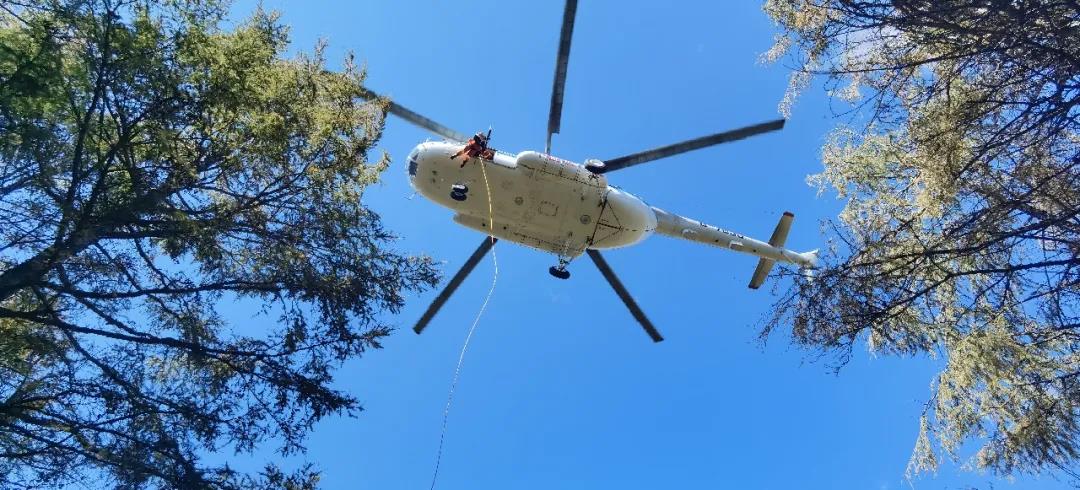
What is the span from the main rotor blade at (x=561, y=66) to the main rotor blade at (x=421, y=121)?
157cm

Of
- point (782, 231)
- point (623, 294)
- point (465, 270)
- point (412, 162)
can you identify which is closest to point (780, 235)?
point (782, 231)

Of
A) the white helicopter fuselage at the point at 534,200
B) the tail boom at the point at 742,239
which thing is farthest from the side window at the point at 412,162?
the tail boom at the point at 742,239

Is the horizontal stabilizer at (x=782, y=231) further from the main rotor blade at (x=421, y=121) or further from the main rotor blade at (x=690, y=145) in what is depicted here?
the main rotor blade at (x=421, y=121)

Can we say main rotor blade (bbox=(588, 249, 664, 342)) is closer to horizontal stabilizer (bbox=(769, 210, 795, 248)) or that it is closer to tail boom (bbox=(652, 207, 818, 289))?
tail boom (bbox=(652, 207, 818, 289))

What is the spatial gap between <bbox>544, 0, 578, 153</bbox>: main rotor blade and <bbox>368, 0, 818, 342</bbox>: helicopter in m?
0.03

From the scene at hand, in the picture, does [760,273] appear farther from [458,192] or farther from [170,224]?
[170,224]

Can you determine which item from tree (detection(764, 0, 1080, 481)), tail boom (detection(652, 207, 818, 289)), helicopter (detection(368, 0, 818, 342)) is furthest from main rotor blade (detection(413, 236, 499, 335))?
tree (detection(764, 0, 1080, 481))

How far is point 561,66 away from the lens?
8.02 m

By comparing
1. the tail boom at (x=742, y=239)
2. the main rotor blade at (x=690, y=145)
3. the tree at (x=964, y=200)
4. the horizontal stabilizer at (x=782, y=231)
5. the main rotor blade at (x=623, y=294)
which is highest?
the horizontal stabilizer at (x=782, y=231)

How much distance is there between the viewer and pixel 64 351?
6.48 m

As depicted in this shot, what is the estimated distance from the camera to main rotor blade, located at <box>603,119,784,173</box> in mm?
8977

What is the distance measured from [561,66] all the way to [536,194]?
90.6 inches

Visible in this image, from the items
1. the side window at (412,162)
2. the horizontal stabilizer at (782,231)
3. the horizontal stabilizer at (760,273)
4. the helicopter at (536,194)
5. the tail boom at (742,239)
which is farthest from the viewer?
the horizontal stabilizer at (760,273)

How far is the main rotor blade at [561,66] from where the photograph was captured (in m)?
7.39
